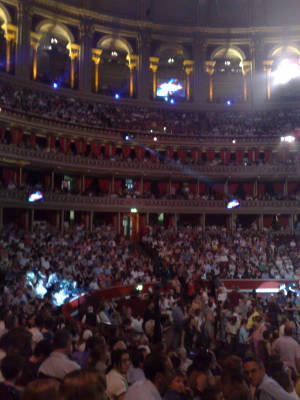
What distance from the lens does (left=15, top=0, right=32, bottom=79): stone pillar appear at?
126 feet

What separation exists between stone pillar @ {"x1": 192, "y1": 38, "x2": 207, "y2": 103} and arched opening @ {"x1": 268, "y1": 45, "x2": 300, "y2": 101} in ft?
23.1

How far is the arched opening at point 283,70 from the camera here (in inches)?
1831

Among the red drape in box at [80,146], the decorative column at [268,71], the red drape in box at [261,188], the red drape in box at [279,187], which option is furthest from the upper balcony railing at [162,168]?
the decorative column at [268,71]

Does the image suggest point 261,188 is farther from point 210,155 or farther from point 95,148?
point 95,148

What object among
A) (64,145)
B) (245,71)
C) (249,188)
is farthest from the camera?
(245,71)

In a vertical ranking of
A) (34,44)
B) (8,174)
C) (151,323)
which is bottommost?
(151,323)

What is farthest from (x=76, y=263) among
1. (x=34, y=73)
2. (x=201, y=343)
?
(x=34, y=73)

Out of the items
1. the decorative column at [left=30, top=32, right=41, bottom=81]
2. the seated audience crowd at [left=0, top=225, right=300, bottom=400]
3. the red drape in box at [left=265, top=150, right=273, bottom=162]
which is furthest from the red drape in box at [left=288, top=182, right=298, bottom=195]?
the decorative column at [left=30, top=32, right=41, bottom=81]

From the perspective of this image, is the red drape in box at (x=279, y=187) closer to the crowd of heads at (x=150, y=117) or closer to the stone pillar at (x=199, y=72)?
the crowd of heads at (x=150, y=117)

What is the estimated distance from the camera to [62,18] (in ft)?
135

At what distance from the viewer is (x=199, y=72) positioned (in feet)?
151

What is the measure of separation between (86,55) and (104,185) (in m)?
12.9

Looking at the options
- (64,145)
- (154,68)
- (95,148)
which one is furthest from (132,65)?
(64,145)

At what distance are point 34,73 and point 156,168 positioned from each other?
1381 centimetres
